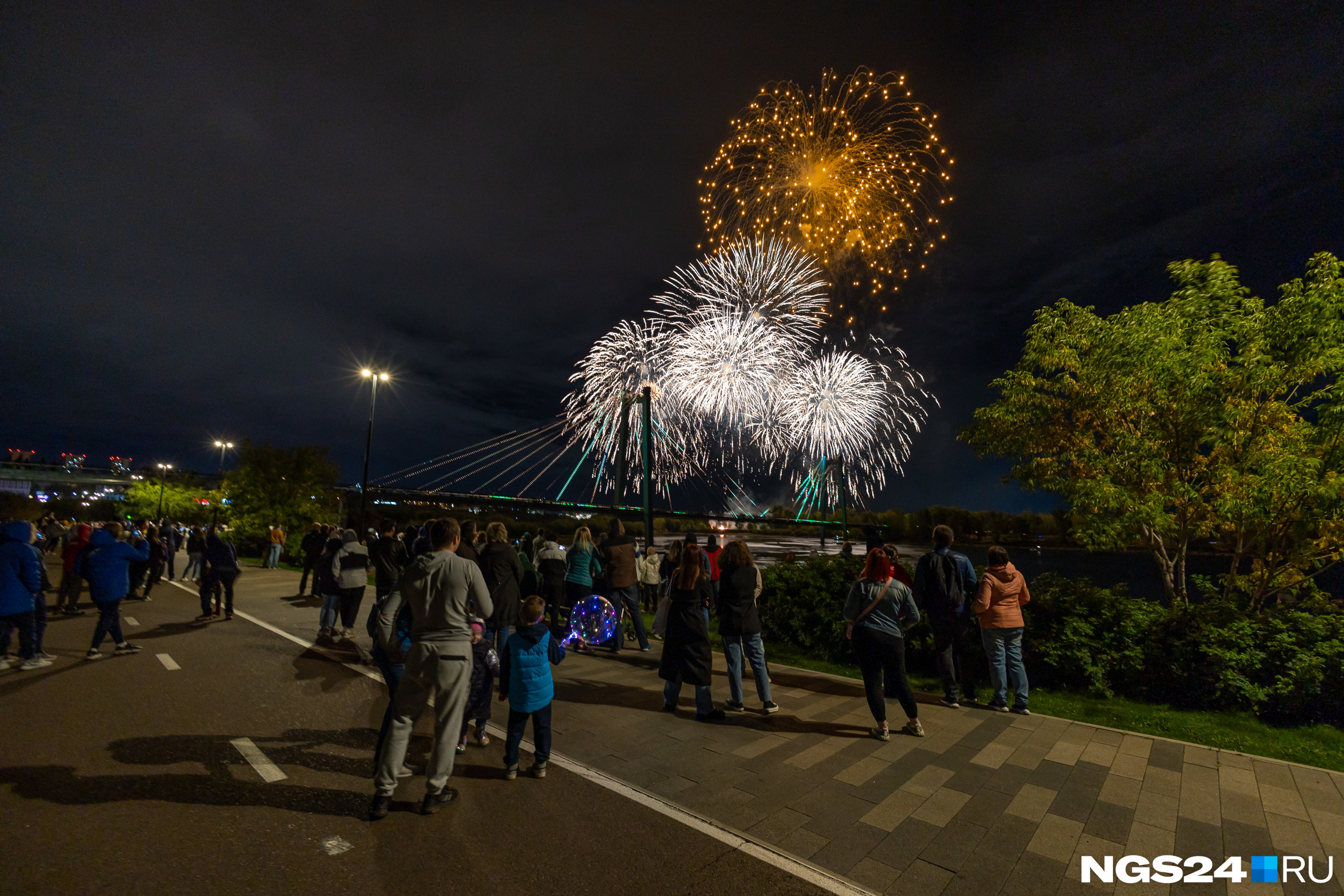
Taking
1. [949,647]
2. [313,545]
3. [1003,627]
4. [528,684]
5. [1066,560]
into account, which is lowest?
[1066,560]

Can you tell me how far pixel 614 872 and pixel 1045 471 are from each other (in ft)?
33.8

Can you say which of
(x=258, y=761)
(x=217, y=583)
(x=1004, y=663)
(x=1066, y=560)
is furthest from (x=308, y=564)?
(x=1066, y=560)

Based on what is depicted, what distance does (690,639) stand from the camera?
21.0 feet

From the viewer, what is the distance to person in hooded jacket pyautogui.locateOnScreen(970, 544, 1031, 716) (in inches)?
265

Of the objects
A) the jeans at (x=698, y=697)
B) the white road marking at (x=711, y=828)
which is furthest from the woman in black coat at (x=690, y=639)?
the white road marking at (x=711, y=828)

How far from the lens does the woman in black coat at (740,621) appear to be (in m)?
6.59

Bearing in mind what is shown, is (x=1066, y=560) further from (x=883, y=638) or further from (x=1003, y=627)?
(x=883, y=638)

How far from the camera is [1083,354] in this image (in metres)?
10.5

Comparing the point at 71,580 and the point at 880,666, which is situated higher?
the point at 880,666

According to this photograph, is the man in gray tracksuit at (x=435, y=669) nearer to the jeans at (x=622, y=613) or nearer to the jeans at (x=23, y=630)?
the jeans at (x=622, y=613)

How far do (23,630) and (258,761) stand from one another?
5.86 meters

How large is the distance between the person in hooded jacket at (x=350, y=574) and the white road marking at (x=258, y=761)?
440cm

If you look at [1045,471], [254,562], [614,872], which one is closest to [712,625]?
[1045,471]

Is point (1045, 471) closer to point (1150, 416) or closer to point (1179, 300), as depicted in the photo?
point (1150, 416)
